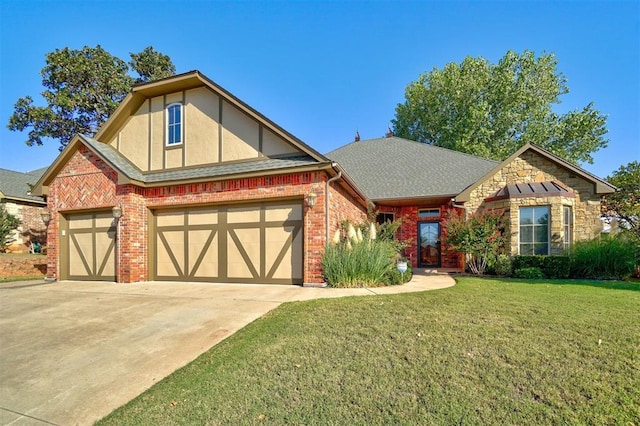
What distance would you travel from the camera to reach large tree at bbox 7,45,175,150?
20062 millimetres

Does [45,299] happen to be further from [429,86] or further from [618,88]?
[429,86]

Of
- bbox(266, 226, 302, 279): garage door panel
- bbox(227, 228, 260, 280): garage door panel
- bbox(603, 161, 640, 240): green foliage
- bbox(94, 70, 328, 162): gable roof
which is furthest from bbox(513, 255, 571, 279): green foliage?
bbox(603, 161, 640, 240): green foliage

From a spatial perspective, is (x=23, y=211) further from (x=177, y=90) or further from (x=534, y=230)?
(x=534, y=230)

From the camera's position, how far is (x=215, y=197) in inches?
366

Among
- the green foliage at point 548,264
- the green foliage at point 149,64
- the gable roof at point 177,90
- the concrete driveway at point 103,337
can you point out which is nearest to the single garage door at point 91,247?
the concrete driveway at point 103,337

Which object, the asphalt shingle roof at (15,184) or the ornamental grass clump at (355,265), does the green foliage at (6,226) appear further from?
the ornamental grass clump at (355,265)

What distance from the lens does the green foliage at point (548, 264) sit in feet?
32.0

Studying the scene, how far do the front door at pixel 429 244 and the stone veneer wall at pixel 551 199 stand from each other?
6.89ft

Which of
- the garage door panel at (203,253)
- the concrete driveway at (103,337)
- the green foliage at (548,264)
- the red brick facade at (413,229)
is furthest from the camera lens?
the red brick facade at (413,229)

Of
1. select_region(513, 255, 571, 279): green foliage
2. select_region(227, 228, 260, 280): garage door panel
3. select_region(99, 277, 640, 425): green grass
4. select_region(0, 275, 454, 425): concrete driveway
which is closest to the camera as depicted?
select_region(99, 277, 640, 425): green grass

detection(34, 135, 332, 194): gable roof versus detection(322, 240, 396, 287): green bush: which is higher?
detection(34, 135, 332, 194): gable roof

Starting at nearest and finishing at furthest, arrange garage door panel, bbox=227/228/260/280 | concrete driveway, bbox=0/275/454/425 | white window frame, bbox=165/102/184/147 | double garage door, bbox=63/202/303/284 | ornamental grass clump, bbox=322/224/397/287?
concrete driveway, bbox=0/275/454/425 → ornamental grass clump, bbox=322/224/397/287 → double garage door, bbox=63/202/303/284 → garage door panel, bbox=227/228/260/280 → white window frame, bbox=165/102/184/147

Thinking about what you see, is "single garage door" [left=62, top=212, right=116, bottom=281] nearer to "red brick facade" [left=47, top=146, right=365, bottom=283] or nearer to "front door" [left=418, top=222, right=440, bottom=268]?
"red brick facade" [left=47, top=146, right=365, bottom=283]

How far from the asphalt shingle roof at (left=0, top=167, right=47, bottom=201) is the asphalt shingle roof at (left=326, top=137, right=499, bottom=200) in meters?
19.8
